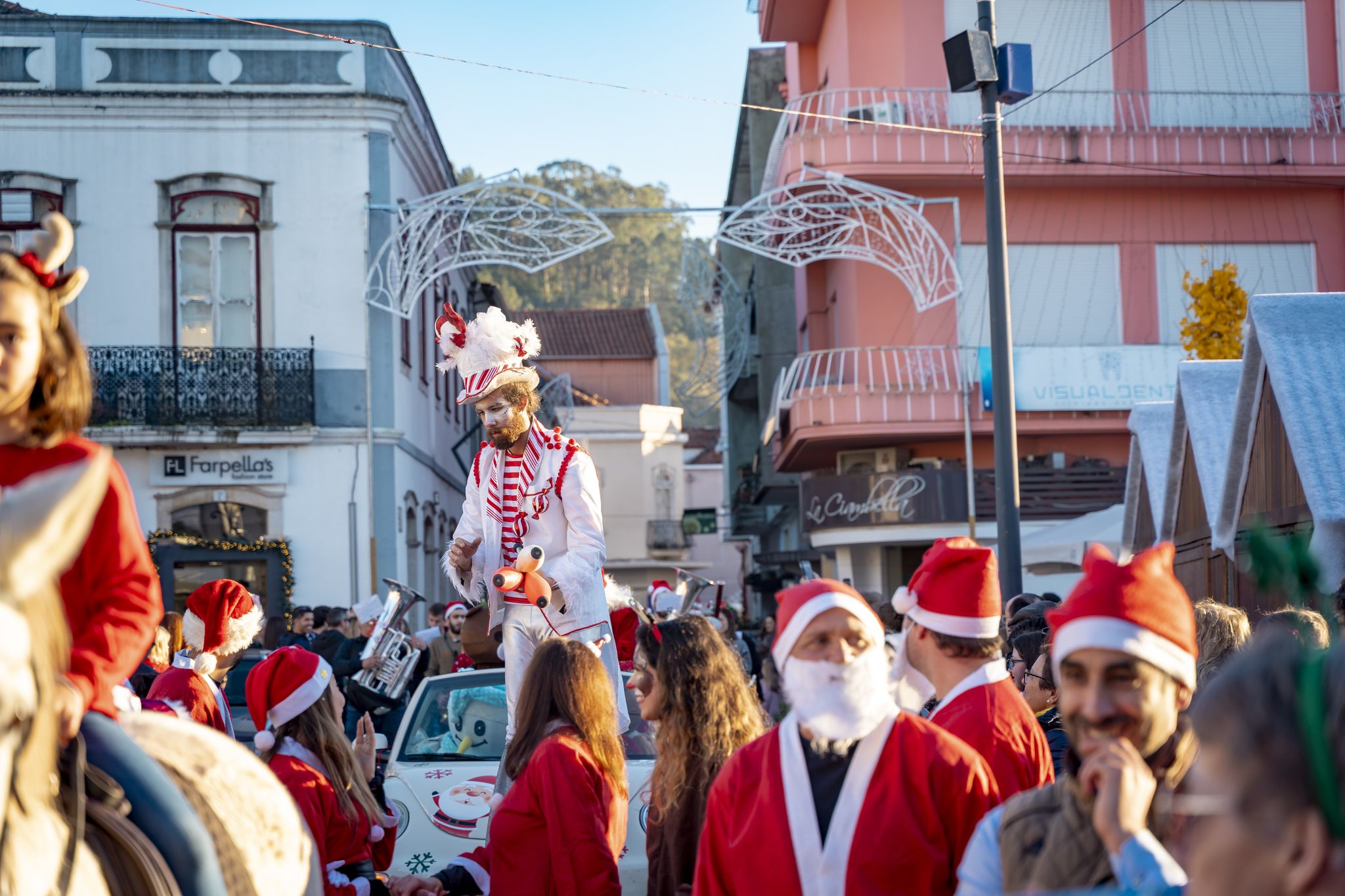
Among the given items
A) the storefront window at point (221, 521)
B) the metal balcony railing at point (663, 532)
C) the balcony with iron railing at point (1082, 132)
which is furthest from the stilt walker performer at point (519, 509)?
the metal balcony railing at point (663, 532)

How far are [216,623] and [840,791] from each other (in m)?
4.19

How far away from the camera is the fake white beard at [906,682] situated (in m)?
4.86

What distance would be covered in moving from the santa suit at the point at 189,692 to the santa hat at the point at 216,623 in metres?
0.09

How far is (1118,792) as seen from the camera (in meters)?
2.84

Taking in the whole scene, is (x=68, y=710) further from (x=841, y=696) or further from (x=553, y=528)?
(x=553, y=528)

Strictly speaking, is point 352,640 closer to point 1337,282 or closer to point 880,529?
point 880,529

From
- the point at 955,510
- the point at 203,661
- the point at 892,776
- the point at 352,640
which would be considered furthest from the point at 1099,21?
the point at 892,776

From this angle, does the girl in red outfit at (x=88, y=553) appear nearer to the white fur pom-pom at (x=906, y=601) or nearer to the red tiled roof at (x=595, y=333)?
the white fur pom-pom at (x=906, y=601)

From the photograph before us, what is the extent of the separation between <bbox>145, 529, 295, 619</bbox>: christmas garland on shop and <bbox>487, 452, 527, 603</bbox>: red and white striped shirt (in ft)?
51.1

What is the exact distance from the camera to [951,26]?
86.6ft

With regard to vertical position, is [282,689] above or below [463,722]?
above

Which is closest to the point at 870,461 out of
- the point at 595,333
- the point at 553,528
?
the point at 553,528

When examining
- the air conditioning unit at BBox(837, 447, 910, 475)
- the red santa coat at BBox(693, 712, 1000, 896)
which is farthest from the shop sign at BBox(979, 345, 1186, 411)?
the red santa coat at BBox(693, 712, 1000, 896)

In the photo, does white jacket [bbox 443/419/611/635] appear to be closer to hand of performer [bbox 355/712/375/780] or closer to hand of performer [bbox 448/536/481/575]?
hand of performer [bbox 448/536/481/575]
